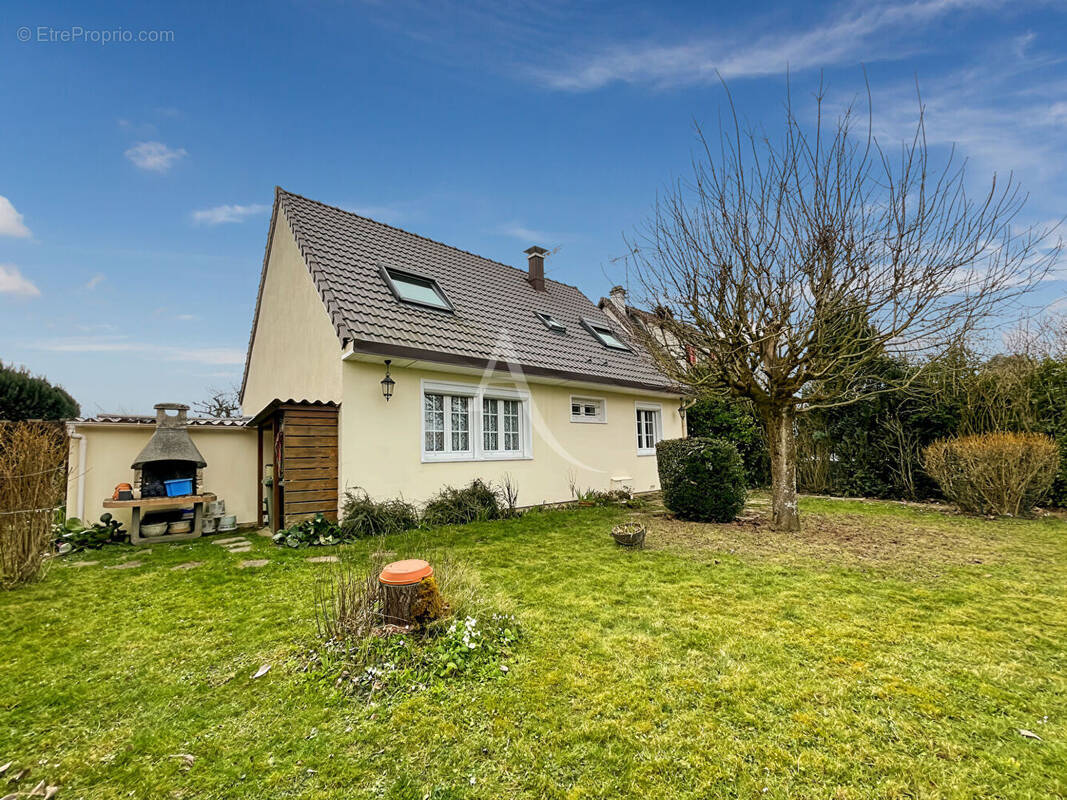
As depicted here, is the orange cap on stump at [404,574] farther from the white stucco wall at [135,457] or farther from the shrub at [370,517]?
the white stucco wall at [135,457]

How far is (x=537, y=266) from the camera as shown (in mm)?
12969

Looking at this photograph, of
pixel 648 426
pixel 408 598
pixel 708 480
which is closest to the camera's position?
pixel 408 598

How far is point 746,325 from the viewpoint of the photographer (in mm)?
6555

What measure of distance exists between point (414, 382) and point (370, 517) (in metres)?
2.26

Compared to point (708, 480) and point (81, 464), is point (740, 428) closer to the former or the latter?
point (708, 480)

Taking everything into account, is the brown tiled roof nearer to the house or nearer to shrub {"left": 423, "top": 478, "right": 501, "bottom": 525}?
the house

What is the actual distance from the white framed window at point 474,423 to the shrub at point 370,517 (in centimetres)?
98

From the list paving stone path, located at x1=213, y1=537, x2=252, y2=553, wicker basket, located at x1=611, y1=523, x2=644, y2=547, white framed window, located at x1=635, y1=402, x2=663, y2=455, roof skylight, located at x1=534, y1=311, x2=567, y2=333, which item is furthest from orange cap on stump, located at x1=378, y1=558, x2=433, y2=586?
white framed window, located at x1=635, y1=402, x2=663, y2=455

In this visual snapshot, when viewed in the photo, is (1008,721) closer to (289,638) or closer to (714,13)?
(289,638)

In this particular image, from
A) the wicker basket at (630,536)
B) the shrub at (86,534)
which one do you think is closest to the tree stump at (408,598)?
the wicker basket at (630,536)

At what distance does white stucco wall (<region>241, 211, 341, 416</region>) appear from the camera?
7480 mm

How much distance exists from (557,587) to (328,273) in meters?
6.33

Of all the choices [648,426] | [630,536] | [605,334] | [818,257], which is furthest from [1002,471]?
[605,334]

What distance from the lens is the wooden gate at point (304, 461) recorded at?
6.41m
